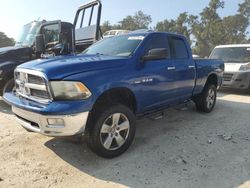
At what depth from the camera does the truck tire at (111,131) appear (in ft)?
13.6

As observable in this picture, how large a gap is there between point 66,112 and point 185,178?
5.85 ft

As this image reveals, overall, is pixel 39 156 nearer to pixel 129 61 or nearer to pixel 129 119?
pixel 129 119

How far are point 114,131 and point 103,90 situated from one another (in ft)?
2.25

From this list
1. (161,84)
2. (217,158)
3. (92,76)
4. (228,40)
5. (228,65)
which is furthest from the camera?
(228,40)

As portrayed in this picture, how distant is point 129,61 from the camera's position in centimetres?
467

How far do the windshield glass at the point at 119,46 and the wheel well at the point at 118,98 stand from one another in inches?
26.8

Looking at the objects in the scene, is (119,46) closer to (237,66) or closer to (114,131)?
(114,131)

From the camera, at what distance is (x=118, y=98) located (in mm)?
4656

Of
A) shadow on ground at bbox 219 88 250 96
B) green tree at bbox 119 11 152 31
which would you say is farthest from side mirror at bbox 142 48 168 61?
green tree at bbox 119 11 152 31

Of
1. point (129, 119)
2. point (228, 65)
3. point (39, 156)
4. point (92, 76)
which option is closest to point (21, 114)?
point (39, 156)

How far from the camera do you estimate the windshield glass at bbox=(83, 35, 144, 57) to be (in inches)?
199

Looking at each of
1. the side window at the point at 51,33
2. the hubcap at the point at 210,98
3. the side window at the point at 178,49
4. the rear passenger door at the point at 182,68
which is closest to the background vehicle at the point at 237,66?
the hubcap at the point at 210,98

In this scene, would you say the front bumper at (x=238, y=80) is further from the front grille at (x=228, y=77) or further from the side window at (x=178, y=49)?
the side window at (x=178, y=49)

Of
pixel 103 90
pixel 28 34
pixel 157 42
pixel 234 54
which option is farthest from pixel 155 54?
pixel 234 54
